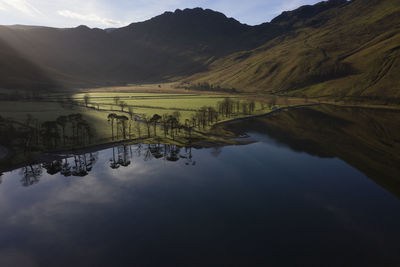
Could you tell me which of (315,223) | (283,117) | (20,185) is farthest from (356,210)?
(283,117)

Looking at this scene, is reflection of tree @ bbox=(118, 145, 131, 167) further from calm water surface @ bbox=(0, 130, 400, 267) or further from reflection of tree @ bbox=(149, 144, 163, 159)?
reflection of tree @ bbox=(149, 144, 163, 159)

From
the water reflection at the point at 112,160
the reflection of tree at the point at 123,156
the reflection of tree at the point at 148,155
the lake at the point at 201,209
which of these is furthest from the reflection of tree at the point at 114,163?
the reflection of tree at the point at 148,155

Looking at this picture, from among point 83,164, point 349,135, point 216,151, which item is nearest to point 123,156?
point 83,164

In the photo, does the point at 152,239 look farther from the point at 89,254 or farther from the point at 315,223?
the point at 315,223

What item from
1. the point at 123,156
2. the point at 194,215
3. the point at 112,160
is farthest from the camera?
the point at 123,156

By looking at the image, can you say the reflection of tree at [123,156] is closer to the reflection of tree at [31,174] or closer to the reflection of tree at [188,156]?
the reflection of tree at [188,156]

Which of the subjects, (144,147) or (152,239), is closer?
(152,239)

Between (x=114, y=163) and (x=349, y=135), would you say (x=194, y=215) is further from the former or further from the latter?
(x=349, y=135)
